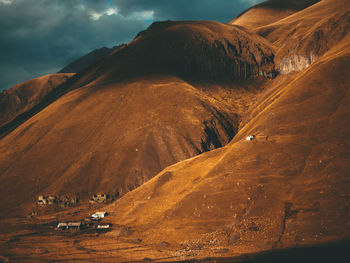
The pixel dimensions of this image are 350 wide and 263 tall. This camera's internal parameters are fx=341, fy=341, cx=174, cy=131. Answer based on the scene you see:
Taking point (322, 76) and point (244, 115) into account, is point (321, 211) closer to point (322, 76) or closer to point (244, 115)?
point (322, 76)

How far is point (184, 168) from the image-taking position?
244 feet

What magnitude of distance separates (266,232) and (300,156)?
17.6 meters

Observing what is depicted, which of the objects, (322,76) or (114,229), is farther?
(322,76)

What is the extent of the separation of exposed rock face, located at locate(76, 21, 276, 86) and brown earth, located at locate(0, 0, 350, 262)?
1327 centimetres

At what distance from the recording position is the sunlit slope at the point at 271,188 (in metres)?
44.1

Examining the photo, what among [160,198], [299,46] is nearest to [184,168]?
[160,198]

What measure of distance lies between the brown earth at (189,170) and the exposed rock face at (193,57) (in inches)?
522

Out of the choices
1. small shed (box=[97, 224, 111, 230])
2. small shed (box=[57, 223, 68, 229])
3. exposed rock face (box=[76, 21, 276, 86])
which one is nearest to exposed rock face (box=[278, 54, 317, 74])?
exposed rock face (box=[76, 21, 276, 86])

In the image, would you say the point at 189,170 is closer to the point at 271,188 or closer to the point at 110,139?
the point at 271,188

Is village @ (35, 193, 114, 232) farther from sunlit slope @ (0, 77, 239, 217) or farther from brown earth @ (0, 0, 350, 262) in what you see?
sunlit slope @ (0, 77, 239, 217)

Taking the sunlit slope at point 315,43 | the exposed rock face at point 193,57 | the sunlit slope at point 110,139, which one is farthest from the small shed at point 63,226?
the sunlit slope at point 315,43

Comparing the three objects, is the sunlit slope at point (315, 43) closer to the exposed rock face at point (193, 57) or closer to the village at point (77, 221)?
the exposed rock face at point (193, 57)

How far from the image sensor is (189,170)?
236 ft

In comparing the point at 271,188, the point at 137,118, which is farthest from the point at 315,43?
the point at 271,188
